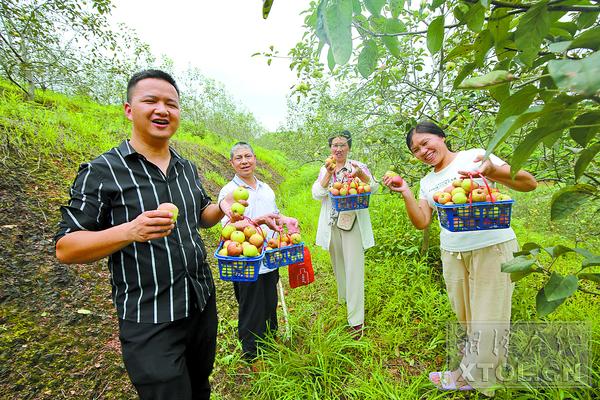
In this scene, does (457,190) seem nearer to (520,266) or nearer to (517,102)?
(520,266)

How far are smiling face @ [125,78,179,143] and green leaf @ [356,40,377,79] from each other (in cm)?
102

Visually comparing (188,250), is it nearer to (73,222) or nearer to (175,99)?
(73,222)

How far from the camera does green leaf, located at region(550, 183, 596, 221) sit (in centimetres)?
65

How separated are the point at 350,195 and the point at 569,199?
5.77ft

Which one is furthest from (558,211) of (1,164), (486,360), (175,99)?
(1,164)

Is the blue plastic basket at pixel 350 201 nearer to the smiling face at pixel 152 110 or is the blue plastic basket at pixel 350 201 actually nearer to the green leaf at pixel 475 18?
the smiling face at pixel 152 110

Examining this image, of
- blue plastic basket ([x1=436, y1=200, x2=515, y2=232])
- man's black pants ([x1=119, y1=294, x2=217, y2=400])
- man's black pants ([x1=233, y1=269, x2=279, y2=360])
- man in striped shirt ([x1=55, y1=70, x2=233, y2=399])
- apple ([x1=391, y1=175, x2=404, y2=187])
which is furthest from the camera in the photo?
man's black pants ([x1=233, y1=269, x2=279, y2=360])

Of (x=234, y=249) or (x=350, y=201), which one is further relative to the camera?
(x=350, y=201)

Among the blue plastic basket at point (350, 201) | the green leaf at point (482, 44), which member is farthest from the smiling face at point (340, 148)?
the green leaf at point (482, 44)

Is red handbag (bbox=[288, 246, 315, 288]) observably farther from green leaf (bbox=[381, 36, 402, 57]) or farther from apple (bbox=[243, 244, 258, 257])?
green leaf (bbox=[381, 36, 402, 57])

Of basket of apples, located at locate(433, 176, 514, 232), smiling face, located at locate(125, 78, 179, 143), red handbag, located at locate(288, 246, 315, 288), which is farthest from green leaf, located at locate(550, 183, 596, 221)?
red handbag, located at locate(288, 246, 315, 288)

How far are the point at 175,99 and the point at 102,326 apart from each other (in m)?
2.07

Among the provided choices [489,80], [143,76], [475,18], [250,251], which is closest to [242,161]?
[250,251]

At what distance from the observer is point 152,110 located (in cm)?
132
